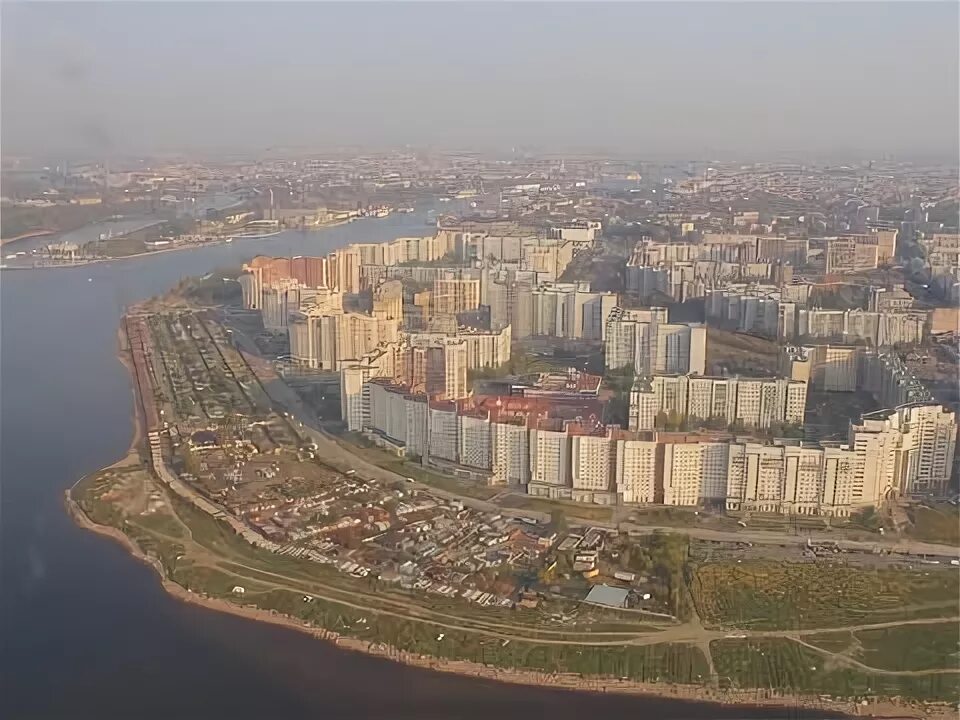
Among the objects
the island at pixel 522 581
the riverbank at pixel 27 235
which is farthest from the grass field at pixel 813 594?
the riverbank at pixel 27 235

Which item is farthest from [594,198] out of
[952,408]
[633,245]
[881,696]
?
[881,696]

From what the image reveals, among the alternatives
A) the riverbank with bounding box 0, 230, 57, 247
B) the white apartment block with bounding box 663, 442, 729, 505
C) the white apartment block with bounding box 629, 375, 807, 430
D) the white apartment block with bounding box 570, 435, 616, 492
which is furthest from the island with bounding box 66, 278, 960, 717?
the riverbank with bounding box 0, 230, 57, 247

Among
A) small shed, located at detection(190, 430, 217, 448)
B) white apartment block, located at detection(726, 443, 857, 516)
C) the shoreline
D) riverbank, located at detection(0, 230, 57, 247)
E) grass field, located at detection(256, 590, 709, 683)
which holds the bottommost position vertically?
grass field, located at detection(256, 590, 709, 683)

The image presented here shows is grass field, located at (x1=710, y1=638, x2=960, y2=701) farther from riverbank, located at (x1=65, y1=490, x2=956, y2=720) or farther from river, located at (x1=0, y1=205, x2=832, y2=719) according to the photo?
river, located at (x1=0, y1=205, x2=832, y2=719)

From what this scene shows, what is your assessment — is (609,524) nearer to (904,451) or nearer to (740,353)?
(904,451)

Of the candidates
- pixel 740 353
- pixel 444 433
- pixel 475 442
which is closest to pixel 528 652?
pixel 475 442

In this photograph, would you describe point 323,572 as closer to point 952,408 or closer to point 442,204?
point 952,408

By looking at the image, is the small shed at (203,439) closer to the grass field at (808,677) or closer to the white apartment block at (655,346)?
the white apartment block at (655,346)
